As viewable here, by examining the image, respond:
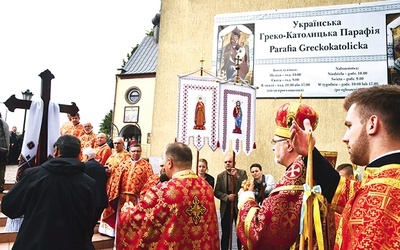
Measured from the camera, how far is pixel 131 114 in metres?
32.9

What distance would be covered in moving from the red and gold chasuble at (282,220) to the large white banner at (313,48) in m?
6.74

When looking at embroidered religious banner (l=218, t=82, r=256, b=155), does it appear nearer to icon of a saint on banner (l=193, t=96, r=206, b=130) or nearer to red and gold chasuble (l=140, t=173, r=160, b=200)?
icon of a saint on banner (l=193, t=96, r=206, b=130)

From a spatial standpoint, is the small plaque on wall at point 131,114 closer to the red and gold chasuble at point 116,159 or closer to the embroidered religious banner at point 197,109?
the red and gold chasuble at point 116,159

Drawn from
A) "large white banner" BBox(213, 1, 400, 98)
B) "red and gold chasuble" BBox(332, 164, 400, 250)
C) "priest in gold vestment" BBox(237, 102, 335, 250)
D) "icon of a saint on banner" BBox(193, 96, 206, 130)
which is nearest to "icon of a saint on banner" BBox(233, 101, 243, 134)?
"icon of a saint on banner" BBox(193, 96, 206, 130)

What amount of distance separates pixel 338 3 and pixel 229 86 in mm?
4245

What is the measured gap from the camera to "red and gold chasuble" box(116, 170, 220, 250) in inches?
131

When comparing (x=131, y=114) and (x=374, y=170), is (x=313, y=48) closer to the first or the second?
(x=374, y=170)

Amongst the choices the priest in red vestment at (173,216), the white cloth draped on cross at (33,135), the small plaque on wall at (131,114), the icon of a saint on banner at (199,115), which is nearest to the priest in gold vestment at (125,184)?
the icon of a saint on banner at (199,115)

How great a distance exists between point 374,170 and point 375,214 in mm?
205

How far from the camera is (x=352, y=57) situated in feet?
29.1

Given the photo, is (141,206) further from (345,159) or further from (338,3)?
(338,3)

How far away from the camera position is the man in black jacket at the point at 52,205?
3.09m

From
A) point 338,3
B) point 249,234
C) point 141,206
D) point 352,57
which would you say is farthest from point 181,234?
point 338,3

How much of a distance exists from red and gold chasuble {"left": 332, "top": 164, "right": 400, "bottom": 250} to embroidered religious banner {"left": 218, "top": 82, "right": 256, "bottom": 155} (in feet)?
17.1
